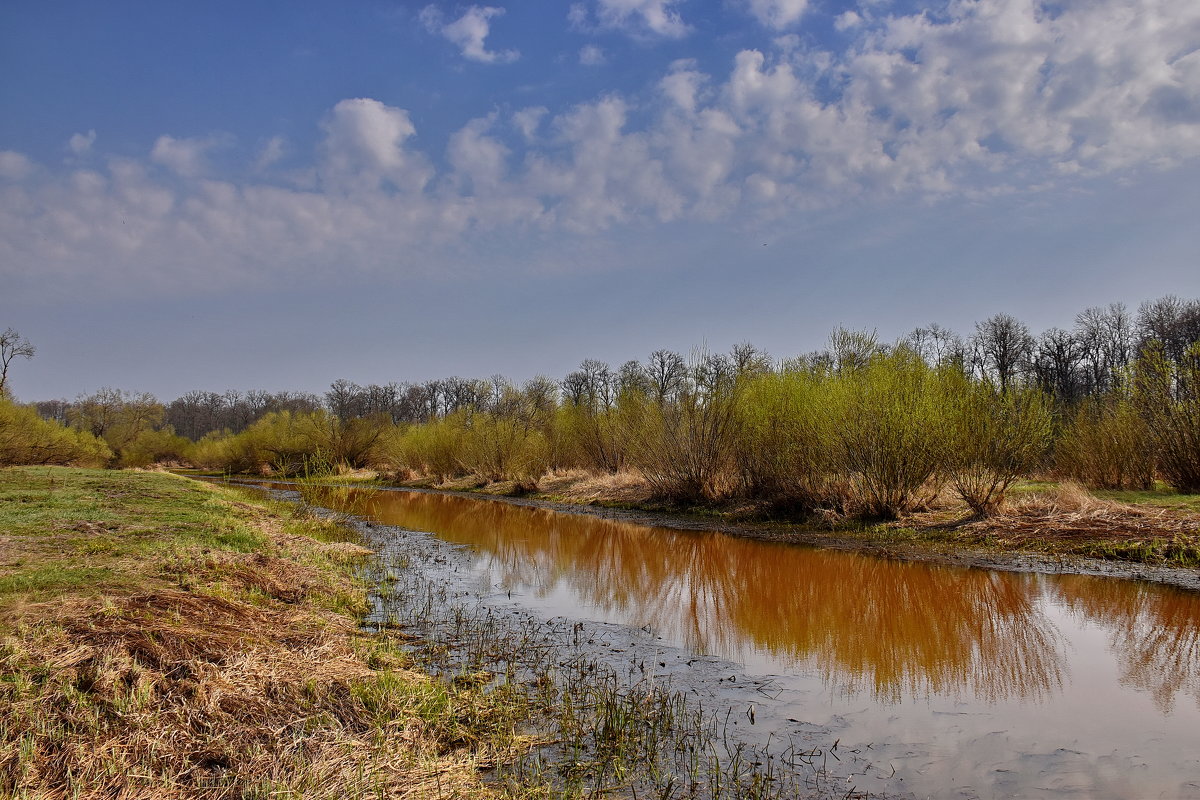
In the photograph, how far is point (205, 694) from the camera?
4207mm

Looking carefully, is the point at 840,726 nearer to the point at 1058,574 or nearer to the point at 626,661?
the point at 626,661

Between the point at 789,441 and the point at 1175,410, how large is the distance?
8417 millimetres

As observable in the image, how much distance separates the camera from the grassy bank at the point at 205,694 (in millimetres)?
3441

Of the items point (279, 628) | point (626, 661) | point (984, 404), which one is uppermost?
point (984, 404)

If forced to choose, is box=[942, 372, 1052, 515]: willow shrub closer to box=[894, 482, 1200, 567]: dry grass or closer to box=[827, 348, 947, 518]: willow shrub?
box=[827, 348, 947, 518]: willow shrub

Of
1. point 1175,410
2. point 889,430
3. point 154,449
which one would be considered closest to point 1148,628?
point 889,430

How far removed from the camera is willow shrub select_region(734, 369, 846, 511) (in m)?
15.7

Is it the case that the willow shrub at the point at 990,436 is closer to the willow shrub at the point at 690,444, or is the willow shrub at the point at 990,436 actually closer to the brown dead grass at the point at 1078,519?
the brown dead grass at the point at 1078,519

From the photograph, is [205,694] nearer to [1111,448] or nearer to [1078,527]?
[1078,527]

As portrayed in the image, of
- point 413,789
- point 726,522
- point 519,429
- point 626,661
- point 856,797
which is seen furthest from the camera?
point 519,429

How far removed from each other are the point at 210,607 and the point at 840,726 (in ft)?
19.0

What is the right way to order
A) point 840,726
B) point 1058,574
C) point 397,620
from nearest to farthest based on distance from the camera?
point 840,726 → point 397,620 → point 1058,574

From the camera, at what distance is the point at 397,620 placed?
7.90 metres

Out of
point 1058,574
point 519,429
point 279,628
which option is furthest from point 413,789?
point 519,429
